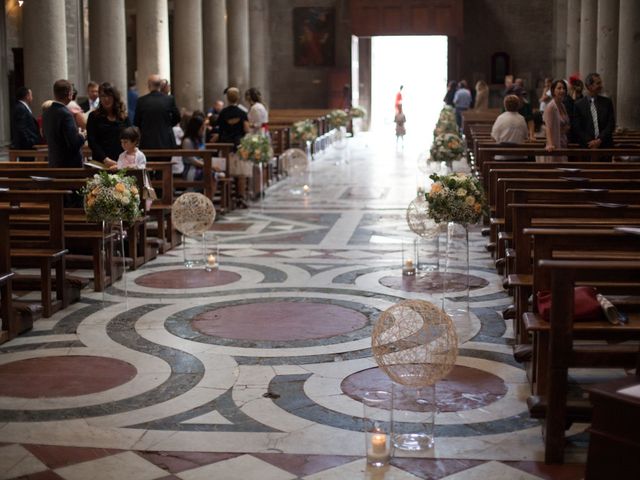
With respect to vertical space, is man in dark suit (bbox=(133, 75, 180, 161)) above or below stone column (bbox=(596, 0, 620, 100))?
below

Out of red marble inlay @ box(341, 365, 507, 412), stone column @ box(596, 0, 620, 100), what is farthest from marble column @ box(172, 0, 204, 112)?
red marble inlay @ box(341, 365, 507, 412)

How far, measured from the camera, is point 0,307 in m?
7.73

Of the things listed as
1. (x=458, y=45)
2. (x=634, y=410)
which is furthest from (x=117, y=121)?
(x=458, y=45)

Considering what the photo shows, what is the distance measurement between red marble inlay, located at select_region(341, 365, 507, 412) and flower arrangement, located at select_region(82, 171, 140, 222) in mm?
2916

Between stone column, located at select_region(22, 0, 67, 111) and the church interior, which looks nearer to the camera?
the church interior

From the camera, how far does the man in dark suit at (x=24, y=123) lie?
537 inches

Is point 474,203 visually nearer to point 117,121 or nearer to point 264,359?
point 264,359

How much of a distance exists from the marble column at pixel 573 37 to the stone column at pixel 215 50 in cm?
910

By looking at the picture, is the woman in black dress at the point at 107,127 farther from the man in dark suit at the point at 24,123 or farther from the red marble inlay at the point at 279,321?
the red marble inlay at the point at 279,321

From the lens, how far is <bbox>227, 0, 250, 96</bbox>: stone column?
3073 cm

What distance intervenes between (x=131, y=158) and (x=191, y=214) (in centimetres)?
83

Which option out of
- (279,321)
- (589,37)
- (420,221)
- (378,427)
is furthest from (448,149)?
(378,427)

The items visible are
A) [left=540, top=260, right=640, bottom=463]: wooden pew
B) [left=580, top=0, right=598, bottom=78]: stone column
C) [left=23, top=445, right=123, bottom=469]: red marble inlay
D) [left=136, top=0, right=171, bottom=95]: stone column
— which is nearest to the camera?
[left=540, top=260, right=640, bottom=463]: wooden pew

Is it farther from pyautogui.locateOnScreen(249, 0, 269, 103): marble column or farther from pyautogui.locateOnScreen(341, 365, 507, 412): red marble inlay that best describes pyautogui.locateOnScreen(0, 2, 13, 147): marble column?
pyautogui.locateOnScreen(341, 365, 507, 412): red marble inlay
